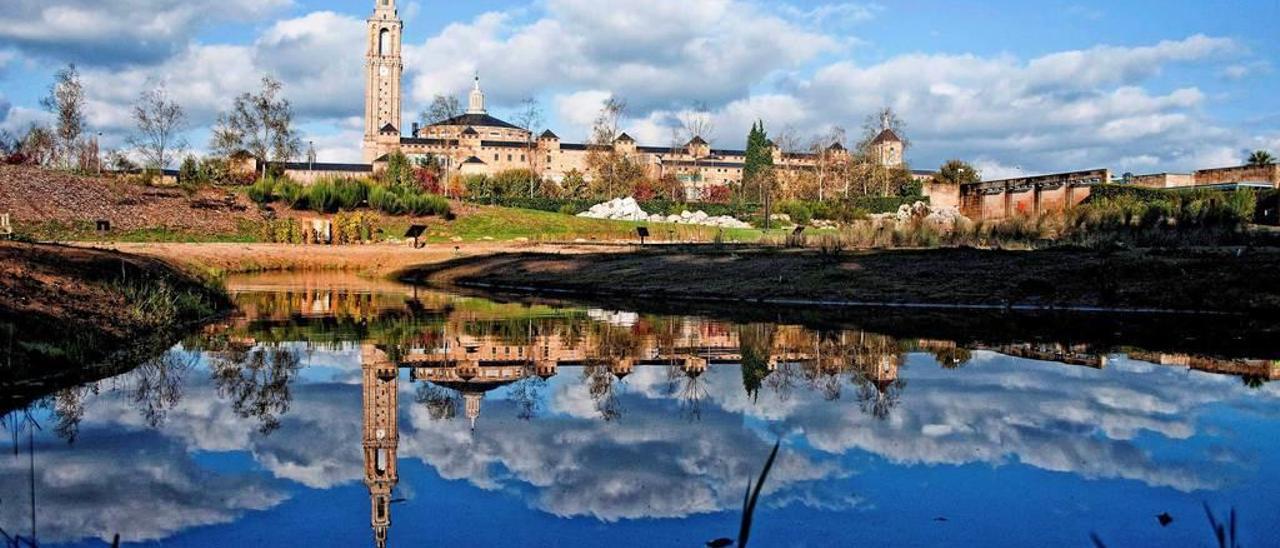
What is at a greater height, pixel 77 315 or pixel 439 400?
pixel 77 315

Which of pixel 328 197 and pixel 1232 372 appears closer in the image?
pixel 1232 372

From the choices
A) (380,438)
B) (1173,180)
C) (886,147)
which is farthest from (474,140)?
(380,438)

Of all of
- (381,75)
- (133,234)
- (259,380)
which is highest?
(381,75)

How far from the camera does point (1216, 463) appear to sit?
603 cm

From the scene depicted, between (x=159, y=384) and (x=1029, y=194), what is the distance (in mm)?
35770

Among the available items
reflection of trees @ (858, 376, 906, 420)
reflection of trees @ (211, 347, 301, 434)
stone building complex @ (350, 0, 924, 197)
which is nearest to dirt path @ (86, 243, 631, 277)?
reflection of trees @ (211, 347, 301, 434)

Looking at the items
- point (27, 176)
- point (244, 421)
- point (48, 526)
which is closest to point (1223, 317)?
point (244, 421)

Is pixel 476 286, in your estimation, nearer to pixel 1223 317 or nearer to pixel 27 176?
pixel 1223 317

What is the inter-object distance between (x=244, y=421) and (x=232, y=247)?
92.3 feet

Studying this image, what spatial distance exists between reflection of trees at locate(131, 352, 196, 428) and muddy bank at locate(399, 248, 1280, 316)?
420 inches

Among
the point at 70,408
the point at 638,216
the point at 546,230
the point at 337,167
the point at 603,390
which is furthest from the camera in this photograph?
the point at 337,167

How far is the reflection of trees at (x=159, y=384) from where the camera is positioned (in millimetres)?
7309

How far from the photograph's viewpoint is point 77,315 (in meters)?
10.7

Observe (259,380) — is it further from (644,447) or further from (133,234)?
(133,234)
